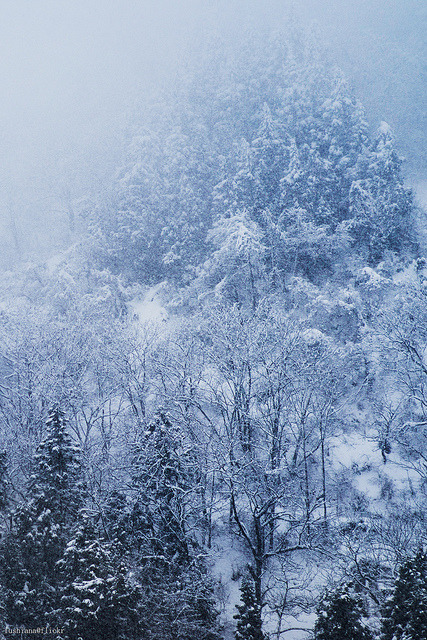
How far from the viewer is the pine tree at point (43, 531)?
12930 millimetres

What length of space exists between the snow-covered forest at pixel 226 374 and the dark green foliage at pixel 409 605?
49mm

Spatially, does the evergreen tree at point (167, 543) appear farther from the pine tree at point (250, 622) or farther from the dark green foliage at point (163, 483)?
the pine tree at point (250, 622)

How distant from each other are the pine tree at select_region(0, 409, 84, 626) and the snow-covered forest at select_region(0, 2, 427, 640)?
3.3 inches

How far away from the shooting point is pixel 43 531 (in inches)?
562

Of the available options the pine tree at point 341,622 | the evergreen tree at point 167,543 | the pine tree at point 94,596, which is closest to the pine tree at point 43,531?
the pine tree at point 94,596

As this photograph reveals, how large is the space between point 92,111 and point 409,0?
48.5 metres

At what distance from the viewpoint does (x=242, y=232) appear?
2698cm

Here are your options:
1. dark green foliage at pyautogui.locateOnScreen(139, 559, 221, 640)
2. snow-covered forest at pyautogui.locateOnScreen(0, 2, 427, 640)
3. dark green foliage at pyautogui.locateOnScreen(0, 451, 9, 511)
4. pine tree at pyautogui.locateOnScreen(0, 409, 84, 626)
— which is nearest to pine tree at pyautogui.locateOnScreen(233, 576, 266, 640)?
snow-covered forest at pyautogui.locateOnScreen(0, 2, 427, 640)

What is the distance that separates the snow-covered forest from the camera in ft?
43.5

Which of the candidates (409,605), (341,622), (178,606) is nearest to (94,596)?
(178,606)

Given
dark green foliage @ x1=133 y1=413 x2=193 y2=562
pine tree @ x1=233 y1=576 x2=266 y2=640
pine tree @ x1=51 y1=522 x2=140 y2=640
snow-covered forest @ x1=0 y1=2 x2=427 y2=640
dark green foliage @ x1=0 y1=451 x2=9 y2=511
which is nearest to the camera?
pine tree @ x1=51 y1=522 x2=140 y2=640

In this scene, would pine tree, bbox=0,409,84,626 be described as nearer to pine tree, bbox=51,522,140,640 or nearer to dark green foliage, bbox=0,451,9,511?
pine tree, bbox=51,522,140,640

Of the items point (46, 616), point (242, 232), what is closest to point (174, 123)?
point (242, 232)

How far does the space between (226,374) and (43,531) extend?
885cm
